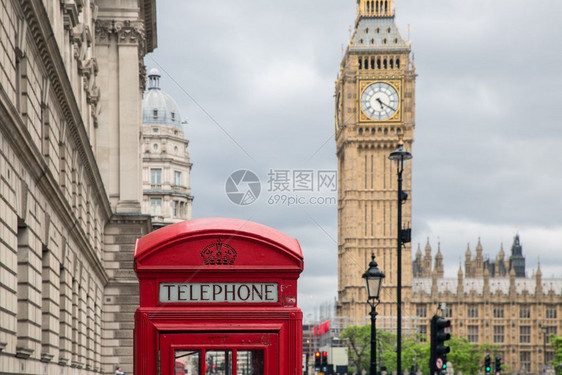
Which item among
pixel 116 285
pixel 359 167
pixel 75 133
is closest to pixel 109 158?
pixel 116 285

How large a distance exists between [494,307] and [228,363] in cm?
13997

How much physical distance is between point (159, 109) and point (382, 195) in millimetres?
31020

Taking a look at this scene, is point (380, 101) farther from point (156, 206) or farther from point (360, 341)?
point (156, 206)

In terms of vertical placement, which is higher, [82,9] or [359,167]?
[359,167]

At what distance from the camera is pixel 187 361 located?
1140 cm

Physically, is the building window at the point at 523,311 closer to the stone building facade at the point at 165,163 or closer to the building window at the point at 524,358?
the building window at the point at 524,358

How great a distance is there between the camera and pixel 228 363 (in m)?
11.2

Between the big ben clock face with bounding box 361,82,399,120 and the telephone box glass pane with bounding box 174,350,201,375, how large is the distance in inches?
4785

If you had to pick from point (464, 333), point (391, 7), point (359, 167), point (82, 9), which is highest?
point (391, 7)

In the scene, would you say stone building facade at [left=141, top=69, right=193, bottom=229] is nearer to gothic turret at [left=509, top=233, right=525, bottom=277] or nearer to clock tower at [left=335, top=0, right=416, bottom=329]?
clock tower at [left=335, top=0, right=416, bottom=329]

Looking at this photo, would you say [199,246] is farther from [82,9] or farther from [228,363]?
[82,9]

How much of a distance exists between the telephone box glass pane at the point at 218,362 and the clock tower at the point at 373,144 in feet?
395

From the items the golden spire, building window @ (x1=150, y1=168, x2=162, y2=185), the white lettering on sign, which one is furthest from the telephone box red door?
the golden spire

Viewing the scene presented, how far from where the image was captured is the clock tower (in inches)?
5207
